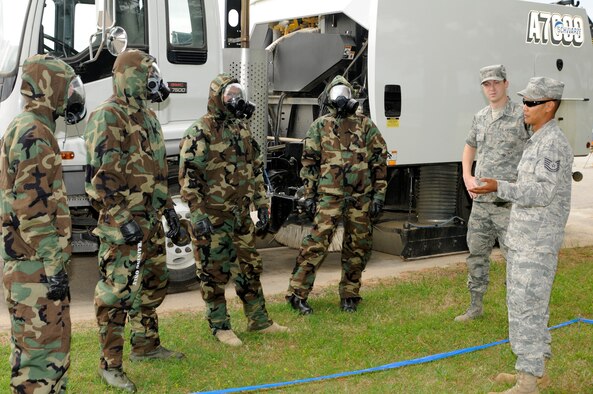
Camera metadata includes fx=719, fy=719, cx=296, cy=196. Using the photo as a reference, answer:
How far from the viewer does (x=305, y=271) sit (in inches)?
244

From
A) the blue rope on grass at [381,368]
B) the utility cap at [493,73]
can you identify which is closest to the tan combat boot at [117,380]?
the blue rope on grass at [381,368]

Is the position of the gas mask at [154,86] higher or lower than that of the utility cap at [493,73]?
lower

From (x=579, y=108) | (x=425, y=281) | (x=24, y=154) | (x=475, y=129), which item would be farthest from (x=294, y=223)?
(x=24, y=154)

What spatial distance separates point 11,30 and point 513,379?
15.1ft

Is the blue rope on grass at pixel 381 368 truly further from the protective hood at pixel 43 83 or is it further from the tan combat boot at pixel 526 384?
the protective hood at pixel 43 83

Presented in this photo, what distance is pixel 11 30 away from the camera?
576 centimetres

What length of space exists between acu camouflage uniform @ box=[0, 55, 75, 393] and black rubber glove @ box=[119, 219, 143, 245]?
624mm

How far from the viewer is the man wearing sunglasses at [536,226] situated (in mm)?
4148

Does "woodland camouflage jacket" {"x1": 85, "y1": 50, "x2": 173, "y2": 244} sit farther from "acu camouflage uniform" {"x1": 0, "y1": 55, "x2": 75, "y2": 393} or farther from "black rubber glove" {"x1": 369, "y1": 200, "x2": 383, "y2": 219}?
"black rubber glove" {"x1": 369, "y1": 200, "x2": 383, "y2": 219}

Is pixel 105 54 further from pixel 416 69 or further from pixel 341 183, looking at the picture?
pixel 416 69

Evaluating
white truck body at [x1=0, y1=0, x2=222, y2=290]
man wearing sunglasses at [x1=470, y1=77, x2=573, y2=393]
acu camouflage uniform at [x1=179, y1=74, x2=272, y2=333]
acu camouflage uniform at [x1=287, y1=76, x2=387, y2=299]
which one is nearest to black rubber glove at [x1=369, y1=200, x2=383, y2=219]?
acu camouflage uniform at [x1=287, y1=76, x2=387, y2=299]

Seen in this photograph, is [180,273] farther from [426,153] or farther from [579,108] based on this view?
[579,108]

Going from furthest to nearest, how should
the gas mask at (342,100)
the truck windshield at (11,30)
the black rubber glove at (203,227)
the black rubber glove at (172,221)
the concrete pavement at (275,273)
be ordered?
1. the concrete pavement at (275,273)
2. the gas mask at (342,100)
3. the truck windshield at (11,30)
4. the black rubber glove at (203,227)
5. the black rubber glove at (172,221)

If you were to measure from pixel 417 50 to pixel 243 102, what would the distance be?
127 inches
